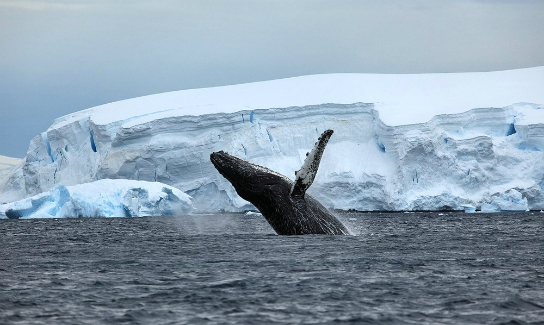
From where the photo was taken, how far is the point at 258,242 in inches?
547

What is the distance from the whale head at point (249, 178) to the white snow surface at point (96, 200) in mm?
21551

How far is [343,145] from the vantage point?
40406mm

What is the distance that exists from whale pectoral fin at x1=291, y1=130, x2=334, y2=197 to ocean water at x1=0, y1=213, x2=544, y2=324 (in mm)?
937

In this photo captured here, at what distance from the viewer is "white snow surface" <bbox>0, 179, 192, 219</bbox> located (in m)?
32.2

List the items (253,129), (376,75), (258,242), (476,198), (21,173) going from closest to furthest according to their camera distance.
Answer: (258,242) → (476,198) → (253,129) → (21,173) → (376,75)

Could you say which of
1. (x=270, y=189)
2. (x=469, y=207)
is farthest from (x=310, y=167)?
(x=469, y=207)

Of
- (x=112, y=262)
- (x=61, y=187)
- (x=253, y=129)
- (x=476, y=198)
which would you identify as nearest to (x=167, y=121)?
(x=253, y=129)

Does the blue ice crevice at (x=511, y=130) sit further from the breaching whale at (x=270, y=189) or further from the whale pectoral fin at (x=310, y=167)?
the whale pectoral fin at (x=310, y=167)

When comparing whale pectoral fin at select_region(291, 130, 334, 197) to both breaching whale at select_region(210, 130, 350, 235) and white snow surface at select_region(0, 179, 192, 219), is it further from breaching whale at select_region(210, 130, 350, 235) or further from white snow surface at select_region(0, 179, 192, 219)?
white snow surface at select_region(0, 179, 192, 219)

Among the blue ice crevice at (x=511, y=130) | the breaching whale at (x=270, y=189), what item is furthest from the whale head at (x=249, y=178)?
the blue ice crevice at (x=511, y=130)

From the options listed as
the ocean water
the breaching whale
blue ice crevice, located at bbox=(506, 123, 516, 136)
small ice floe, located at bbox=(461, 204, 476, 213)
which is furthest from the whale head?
blue ice crevice, located at bbox=(506, 123, 516, 136)

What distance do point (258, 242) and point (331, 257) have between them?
335cm

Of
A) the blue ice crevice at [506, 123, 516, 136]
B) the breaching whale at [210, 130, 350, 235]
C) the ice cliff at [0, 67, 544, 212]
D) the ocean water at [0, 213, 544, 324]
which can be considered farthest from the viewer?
the blue ice crevice at [506, 123, 516, 136]

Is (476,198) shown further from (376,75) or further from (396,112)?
(376,75)
